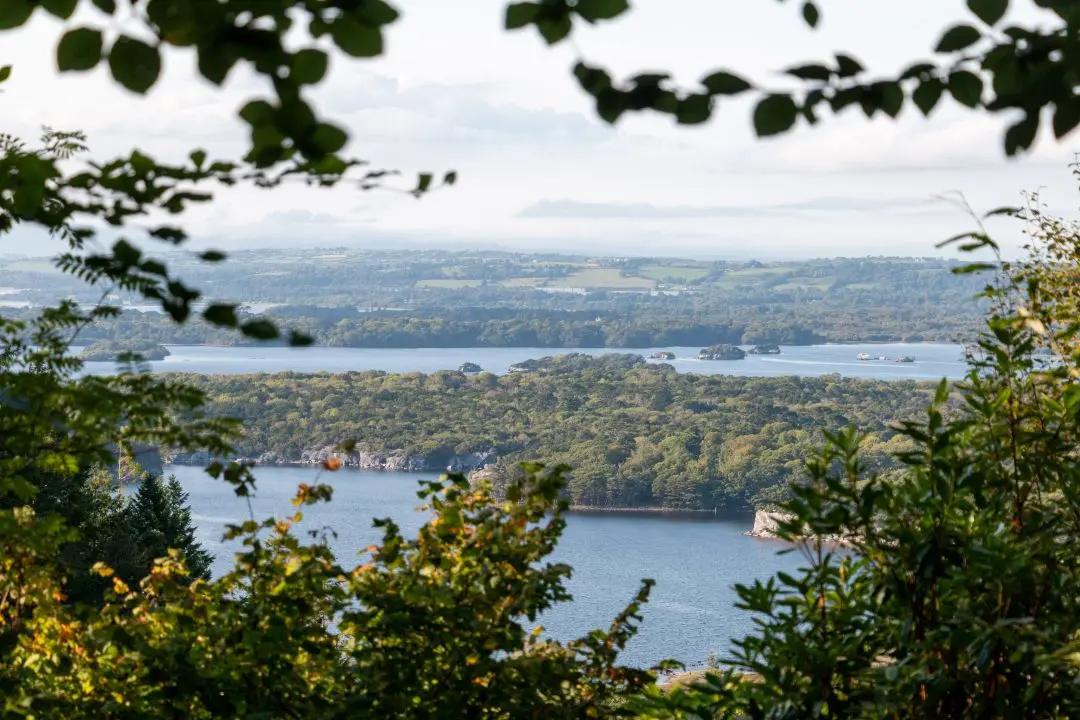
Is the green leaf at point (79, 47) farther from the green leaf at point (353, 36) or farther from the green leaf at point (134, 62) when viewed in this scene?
the green leaf at point (353, 36)

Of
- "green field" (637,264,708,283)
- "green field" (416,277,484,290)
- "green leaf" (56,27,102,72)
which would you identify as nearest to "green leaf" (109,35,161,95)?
"green leaf" (56,27,102,72)

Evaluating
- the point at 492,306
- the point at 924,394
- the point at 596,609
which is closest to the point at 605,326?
the point at 492,306

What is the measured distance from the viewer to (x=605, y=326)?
8119 centimetres

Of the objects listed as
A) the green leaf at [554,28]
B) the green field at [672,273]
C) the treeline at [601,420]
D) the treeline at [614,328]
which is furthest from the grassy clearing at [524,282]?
the green leaf at [554,28]

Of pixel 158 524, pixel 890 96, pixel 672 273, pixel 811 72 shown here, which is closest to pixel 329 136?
pixel 811 72

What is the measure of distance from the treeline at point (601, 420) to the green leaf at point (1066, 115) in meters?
37.3

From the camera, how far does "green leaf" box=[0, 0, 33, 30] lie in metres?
1.11

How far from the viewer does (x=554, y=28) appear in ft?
4.06

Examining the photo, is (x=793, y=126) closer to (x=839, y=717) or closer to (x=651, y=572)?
(x=839, y=717)

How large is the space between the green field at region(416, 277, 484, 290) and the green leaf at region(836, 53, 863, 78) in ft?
266

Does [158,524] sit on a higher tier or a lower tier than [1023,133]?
lower

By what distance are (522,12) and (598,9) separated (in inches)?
2.9

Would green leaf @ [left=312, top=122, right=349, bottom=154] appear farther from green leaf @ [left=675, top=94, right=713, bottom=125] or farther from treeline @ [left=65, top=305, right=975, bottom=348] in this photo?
treeline @ [left=65, top=305, right=975, bottom=348]

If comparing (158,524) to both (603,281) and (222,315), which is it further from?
(603,281)
